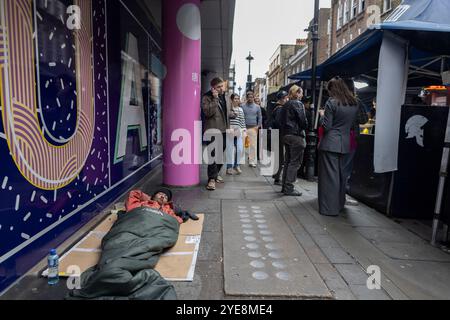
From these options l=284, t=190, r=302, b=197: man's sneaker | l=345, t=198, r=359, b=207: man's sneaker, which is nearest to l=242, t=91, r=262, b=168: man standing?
l=284, t=190, r=302, b=197: man's sneaker

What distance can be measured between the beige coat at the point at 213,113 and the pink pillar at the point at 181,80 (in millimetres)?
241

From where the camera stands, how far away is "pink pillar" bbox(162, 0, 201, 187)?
19.6ft

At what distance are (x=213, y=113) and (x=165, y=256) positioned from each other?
136 inches

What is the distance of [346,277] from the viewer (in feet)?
9.43

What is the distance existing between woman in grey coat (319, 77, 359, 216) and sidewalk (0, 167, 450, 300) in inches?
10.9

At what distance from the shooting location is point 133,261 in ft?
8.32

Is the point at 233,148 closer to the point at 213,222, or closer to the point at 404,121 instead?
the point at 213,222

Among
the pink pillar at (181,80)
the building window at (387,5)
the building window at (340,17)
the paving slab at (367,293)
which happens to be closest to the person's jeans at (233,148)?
the pink pillar at (181,80)

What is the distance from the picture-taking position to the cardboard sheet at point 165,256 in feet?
9.21

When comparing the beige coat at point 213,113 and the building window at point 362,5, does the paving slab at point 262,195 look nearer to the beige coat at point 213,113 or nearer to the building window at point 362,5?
the beige coat at point 213,113

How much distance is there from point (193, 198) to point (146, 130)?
230cm

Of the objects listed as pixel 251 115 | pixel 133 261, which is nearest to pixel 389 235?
pixel 133 261

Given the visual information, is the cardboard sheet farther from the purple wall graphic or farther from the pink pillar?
the pink pillar

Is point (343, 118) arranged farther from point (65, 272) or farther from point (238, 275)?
point (65, 272)
